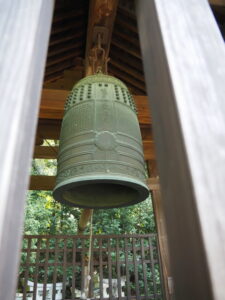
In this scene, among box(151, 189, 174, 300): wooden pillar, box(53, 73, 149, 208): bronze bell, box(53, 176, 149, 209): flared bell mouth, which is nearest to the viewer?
box(53, 73, 149, 208): bronze bell

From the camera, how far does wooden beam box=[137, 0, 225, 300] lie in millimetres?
216

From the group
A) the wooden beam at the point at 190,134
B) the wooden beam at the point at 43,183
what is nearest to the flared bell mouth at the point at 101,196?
the wooden beam at the point at 190,134

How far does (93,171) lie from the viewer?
2.82 ft

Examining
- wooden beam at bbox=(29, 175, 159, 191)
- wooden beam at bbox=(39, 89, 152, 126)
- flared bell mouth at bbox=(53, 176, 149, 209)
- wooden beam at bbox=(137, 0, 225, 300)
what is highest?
wooden beam at bbox=(39, 89, 152, 126)

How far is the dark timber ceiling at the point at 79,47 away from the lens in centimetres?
196

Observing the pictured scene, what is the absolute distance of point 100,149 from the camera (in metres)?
0.93

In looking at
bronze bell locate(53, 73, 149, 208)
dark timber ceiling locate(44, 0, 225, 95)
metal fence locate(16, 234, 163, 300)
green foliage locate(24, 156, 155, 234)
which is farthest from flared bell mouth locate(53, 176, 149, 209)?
green foliage locate(24, 156, 155, 234)

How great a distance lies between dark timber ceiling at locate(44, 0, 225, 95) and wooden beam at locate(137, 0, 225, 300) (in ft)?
5.31

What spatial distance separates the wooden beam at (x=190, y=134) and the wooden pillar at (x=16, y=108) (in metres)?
0.16

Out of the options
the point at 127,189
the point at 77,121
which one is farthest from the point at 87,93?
the point at 127,189

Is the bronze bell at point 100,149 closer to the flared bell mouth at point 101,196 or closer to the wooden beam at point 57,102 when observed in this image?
the flared bell mouth at point 101,196

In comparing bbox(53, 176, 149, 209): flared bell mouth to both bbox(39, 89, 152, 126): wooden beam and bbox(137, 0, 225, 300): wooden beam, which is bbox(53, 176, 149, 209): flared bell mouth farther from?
bbox(39, 89, 152, 126): wooden beam

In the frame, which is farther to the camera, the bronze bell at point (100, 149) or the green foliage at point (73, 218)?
the green foliage at point (73, 218)

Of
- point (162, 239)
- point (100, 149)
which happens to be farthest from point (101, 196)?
point (162, 239)
